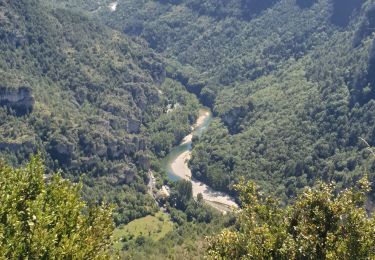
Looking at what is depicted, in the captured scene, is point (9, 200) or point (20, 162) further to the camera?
point (20, 162)

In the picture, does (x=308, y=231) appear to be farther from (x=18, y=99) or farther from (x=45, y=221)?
(x=18, y=99)

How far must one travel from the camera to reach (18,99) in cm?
19362

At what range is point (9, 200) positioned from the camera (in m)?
37.7

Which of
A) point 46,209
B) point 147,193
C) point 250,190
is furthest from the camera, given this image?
point 147,193

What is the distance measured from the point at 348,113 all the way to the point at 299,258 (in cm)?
17144

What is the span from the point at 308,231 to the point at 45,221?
15540 millimetres

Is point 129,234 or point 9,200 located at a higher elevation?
point 9,200

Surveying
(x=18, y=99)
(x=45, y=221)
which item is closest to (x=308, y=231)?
(x=45, y=221)

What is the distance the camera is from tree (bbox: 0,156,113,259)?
34.3 m

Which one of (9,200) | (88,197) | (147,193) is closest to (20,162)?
(88,197)

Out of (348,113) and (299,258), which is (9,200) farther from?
(348,113)

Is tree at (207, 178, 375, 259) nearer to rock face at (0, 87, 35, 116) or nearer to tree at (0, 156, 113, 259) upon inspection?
tree at (0, 156, 113, 259)

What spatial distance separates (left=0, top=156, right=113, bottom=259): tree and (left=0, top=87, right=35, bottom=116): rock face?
15099 centimetres

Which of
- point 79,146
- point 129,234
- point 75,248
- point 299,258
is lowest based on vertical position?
point 129,234
